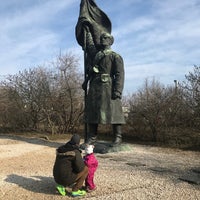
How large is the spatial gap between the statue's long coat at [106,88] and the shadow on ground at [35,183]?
329 centimetres

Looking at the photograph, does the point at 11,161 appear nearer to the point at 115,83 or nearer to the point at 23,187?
the point at 23,187

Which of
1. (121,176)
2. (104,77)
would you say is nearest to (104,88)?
(104,77)

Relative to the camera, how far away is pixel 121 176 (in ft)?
21.4

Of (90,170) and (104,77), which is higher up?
(104,77)

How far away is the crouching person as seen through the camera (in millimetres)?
5273

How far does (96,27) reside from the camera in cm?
1046

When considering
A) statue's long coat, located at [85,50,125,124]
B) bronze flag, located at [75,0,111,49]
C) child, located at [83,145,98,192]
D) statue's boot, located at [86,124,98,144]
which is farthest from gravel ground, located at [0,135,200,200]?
bronze flag, located at [75,0,111,49]

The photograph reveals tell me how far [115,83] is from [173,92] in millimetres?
3763

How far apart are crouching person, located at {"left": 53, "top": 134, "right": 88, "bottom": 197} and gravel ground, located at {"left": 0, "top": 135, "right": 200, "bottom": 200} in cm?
17

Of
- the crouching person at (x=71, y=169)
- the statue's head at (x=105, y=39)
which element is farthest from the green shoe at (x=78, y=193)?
the statue's head at (x=105, y=39)

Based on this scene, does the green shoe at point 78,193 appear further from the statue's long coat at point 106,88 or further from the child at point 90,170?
the statue's long coat at point 106,88

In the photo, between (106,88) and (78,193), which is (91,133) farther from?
(78,193)

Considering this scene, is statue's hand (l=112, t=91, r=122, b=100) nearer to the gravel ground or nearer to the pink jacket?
the gravel ground

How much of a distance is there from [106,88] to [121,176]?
11.4 ft
